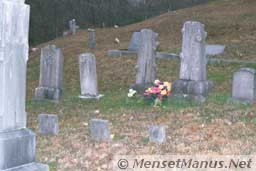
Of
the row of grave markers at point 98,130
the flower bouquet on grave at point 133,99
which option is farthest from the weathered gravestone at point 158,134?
the flower bouquet on grave at point 133,99

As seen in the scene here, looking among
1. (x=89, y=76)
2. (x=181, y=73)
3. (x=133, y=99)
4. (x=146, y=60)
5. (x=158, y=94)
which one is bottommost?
(x=133, y=99)

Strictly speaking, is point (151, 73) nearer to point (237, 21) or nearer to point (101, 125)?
point (101, 125)

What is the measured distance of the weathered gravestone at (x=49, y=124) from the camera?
29.5 ft

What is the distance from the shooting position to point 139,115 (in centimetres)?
1060

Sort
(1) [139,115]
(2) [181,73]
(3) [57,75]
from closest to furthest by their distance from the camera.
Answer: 1. (1) [139,115]
2. (2) [181,73]
3. (3) [57,75]

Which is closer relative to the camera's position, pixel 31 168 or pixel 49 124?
pixel 31 168

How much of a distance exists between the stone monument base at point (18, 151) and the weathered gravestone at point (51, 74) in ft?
24.4

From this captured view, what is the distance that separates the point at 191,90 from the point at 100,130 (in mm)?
4065

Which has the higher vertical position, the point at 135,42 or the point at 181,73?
the point at 135,42

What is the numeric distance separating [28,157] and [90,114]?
5197 mm

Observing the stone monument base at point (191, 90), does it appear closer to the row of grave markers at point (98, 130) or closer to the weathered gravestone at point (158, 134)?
the row of grave markers at point (98, 130)

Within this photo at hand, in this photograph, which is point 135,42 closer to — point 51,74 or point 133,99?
point 51,74

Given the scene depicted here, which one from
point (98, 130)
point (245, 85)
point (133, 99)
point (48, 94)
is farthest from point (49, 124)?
point (48, 94)

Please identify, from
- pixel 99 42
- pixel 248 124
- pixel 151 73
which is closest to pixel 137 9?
pixel 99 42
